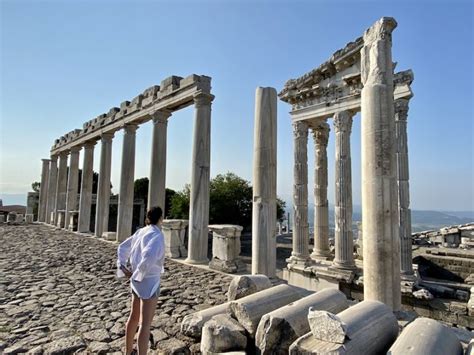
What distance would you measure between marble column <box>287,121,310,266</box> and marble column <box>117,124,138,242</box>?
7777mm

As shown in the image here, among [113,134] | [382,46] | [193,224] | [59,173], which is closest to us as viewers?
[382,46]

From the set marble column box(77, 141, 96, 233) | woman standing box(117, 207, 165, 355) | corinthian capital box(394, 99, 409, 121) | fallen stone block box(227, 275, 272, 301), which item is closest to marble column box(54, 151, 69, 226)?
marble column box(77, 141, 96, 233)

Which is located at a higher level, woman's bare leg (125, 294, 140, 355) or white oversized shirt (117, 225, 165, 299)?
white oversized shirt (117, 225, 165, 299)

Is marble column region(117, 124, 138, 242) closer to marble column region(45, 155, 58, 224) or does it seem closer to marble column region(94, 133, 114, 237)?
marble column region(94, 133, 114, 237)

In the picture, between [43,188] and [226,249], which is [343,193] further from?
[43,188]

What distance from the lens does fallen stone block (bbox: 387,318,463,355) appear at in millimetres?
2998

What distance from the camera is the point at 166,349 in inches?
159

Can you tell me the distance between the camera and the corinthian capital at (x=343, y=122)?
1242 cm

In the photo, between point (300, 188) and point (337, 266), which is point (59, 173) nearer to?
point (300, 188)

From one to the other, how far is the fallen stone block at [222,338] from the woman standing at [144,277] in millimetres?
705

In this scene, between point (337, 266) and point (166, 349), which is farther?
point (337, 266)

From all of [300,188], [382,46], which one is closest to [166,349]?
[382,46]

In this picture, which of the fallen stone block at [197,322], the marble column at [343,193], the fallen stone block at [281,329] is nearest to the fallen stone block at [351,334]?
the fallen stone block at [281,329]

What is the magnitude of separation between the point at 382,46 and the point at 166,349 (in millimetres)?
6112
